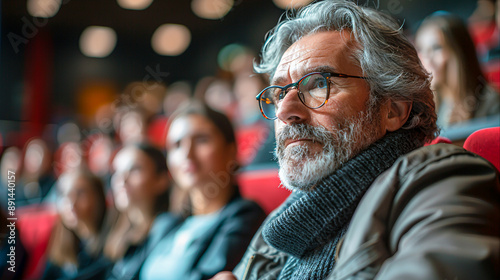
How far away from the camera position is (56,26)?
2.53 meters

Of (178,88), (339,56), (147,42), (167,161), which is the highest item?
(339,56)

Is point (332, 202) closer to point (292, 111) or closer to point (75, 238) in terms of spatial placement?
point (292, 111)

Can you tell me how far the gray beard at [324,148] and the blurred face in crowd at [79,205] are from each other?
1.51 metres

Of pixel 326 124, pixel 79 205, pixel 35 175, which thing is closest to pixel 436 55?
pixel 326 124

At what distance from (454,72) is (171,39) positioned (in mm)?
1605

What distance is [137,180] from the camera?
5.74 ft

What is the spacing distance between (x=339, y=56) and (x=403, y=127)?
0.18 metres

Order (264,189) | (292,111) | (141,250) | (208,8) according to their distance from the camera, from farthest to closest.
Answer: (208,8) → (141,250) → (264,189) → (292,111)

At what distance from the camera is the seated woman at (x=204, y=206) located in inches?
47.3

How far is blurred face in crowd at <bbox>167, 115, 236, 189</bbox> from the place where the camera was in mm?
1434

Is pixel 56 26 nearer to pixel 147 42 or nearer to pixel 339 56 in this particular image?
pixel 147 42

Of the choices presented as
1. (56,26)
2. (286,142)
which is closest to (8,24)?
(56,26)

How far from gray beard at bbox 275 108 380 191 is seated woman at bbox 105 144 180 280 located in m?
0.99

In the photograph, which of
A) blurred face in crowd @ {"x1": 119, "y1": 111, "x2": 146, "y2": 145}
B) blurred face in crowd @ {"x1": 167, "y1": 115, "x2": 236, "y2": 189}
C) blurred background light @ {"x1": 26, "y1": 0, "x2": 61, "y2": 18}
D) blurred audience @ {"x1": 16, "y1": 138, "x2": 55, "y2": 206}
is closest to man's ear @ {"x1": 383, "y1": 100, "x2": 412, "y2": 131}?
blurred face in crowd @ {"x1": 167, "y1": 115, "x2": 236, "y2": 189}
